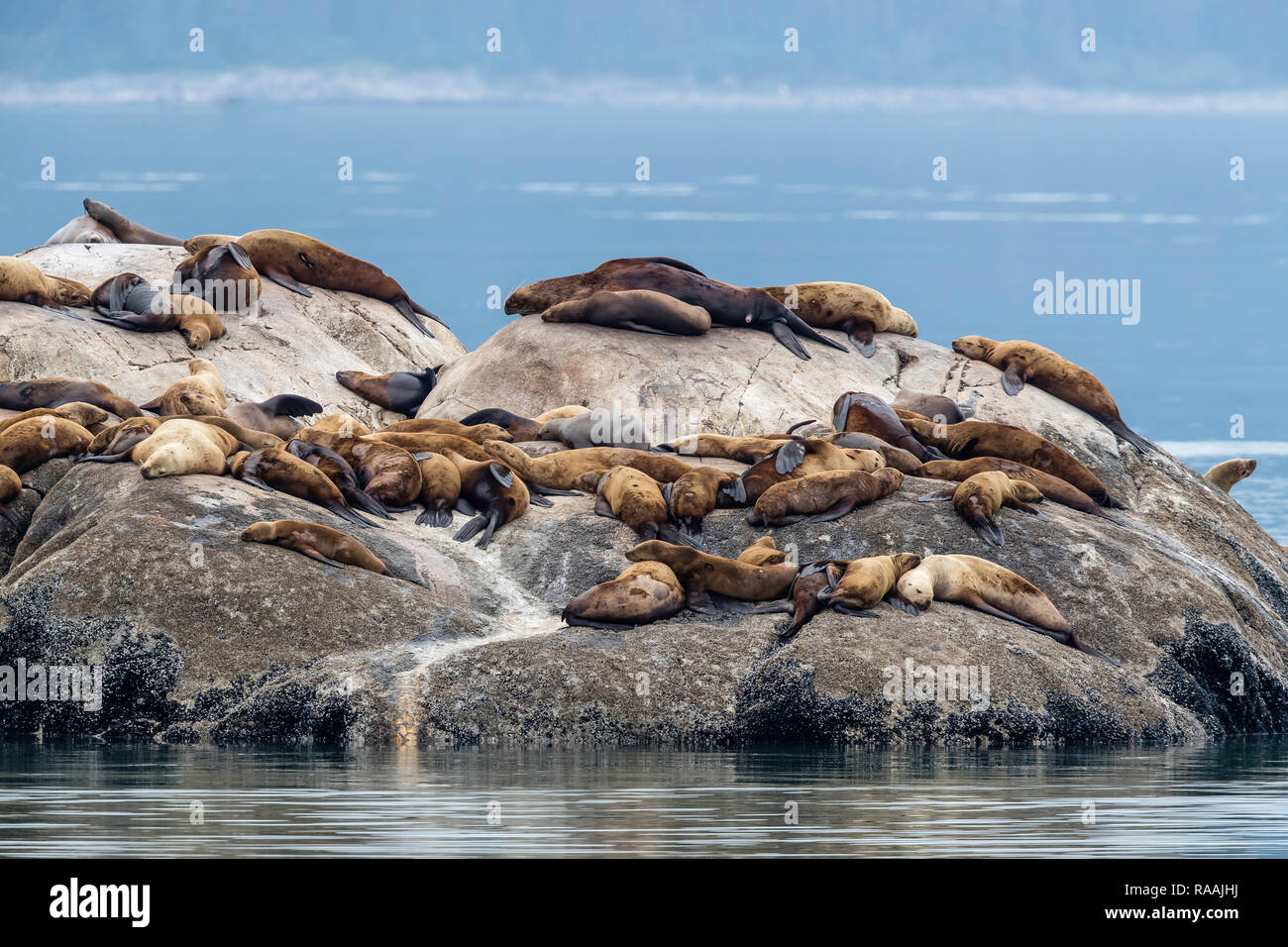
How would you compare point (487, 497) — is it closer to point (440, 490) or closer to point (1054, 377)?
point (440, 490)

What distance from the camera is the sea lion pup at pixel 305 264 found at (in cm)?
2448

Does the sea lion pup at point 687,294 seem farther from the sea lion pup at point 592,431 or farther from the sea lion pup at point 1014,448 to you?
the sea lion pup at point 1014,448

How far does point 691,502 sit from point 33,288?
1116 centimetres

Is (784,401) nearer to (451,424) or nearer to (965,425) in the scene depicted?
(965,425)

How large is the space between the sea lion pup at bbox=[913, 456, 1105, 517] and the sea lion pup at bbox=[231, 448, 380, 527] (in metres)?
5.51

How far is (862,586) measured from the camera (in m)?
12.5

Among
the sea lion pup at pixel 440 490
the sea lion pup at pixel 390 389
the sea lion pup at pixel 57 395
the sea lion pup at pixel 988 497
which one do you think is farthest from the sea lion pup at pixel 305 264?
the sea lion pup at pixel 988 497

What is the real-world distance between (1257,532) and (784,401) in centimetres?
587

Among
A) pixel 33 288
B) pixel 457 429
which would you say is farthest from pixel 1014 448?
pixel 33 288

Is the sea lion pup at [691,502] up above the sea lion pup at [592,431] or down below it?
below

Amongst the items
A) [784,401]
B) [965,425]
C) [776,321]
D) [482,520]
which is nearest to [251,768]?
[482,520]

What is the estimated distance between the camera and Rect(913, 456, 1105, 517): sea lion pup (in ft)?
51.8

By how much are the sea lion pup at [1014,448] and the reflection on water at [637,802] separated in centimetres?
523

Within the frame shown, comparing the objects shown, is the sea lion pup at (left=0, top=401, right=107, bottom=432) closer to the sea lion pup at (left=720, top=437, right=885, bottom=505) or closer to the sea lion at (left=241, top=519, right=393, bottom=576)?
the sea lion at (left=241, top=519, right=393, bottom=576)
